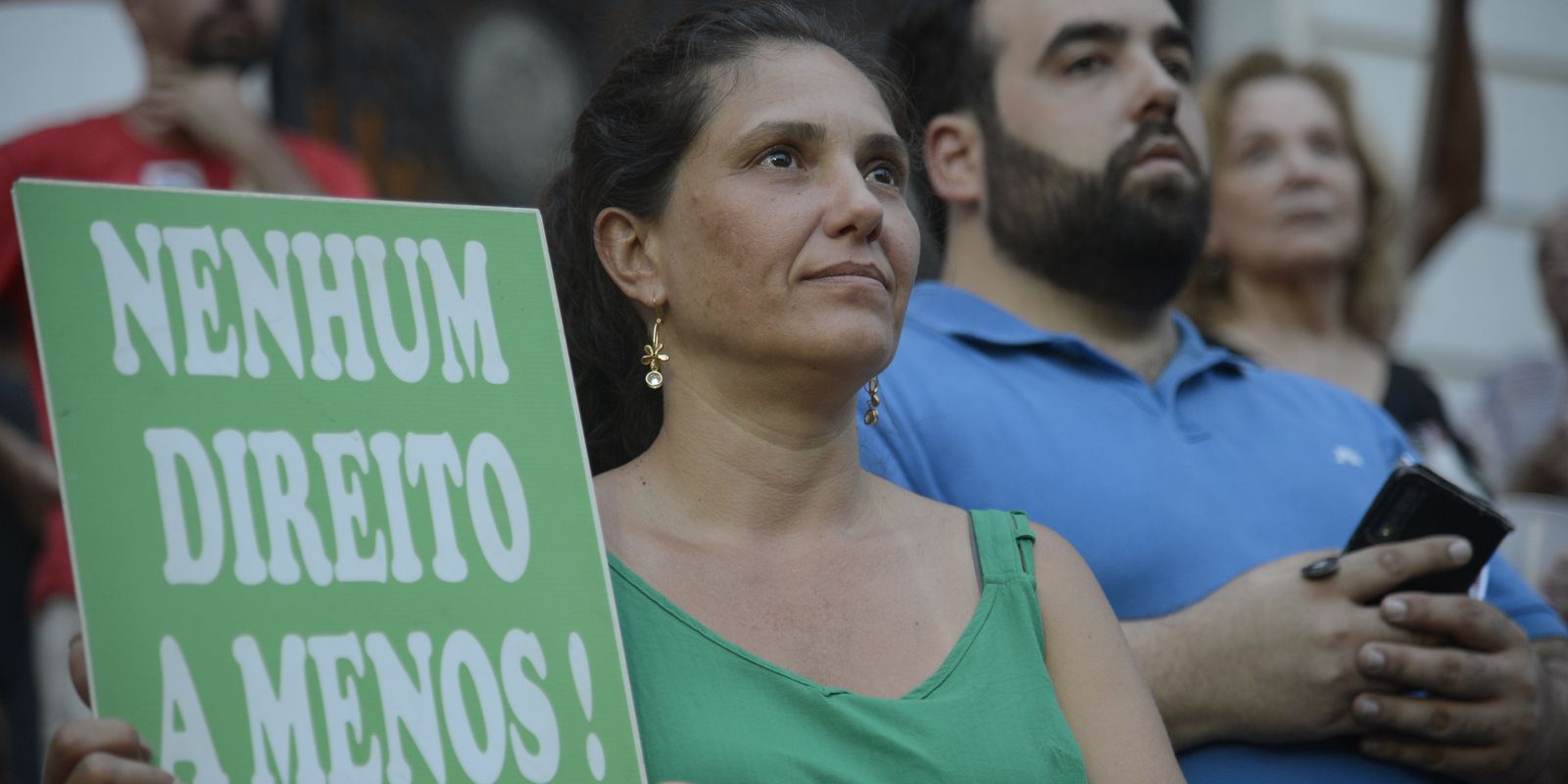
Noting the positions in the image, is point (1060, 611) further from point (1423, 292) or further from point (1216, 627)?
point (1423, 292)

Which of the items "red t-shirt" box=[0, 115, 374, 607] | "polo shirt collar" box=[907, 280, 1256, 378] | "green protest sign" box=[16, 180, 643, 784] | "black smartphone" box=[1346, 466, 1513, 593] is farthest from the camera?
"red t-shirt" box=[0, 115, 374, 607]

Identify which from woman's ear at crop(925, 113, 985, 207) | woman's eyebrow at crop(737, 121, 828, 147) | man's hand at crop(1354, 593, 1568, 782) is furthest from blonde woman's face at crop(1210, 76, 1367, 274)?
woman's eyebrow at crop(737, 121, 828, 147)

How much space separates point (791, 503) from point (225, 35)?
2.52 metres

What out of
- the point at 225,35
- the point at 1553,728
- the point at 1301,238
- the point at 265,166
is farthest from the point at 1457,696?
the point at 225,35

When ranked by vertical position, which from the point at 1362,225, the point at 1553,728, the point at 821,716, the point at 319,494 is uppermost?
the point at 319,494

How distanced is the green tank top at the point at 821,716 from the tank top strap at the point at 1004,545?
10cm

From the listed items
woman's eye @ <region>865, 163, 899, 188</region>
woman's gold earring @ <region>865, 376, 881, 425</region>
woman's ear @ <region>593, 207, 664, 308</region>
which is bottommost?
woman's gold earring @ <region>865, 376, 881, 425</region>

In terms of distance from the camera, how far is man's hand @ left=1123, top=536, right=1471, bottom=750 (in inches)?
104

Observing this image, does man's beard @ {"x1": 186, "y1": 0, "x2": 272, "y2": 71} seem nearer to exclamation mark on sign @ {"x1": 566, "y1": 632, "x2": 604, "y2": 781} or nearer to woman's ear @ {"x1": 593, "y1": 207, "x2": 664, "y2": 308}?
woman's ear @ {"x1": 593, "y1": 207, "x2": 664, "y2": 308}

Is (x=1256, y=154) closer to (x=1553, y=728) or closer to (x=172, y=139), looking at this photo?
(x=1553, y=728)

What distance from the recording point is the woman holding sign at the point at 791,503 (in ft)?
6.88

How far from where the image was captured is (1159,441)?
116 inches

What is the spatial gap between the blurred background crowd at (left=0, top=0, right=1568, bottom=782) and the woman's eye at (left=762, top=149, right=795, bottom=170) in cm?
45

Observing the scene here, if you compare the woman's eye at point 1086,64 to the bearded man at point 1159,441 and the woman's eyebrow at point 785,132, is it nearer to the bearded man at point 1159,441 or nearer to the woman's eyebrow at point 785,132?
the bearded man at point 1159,441
